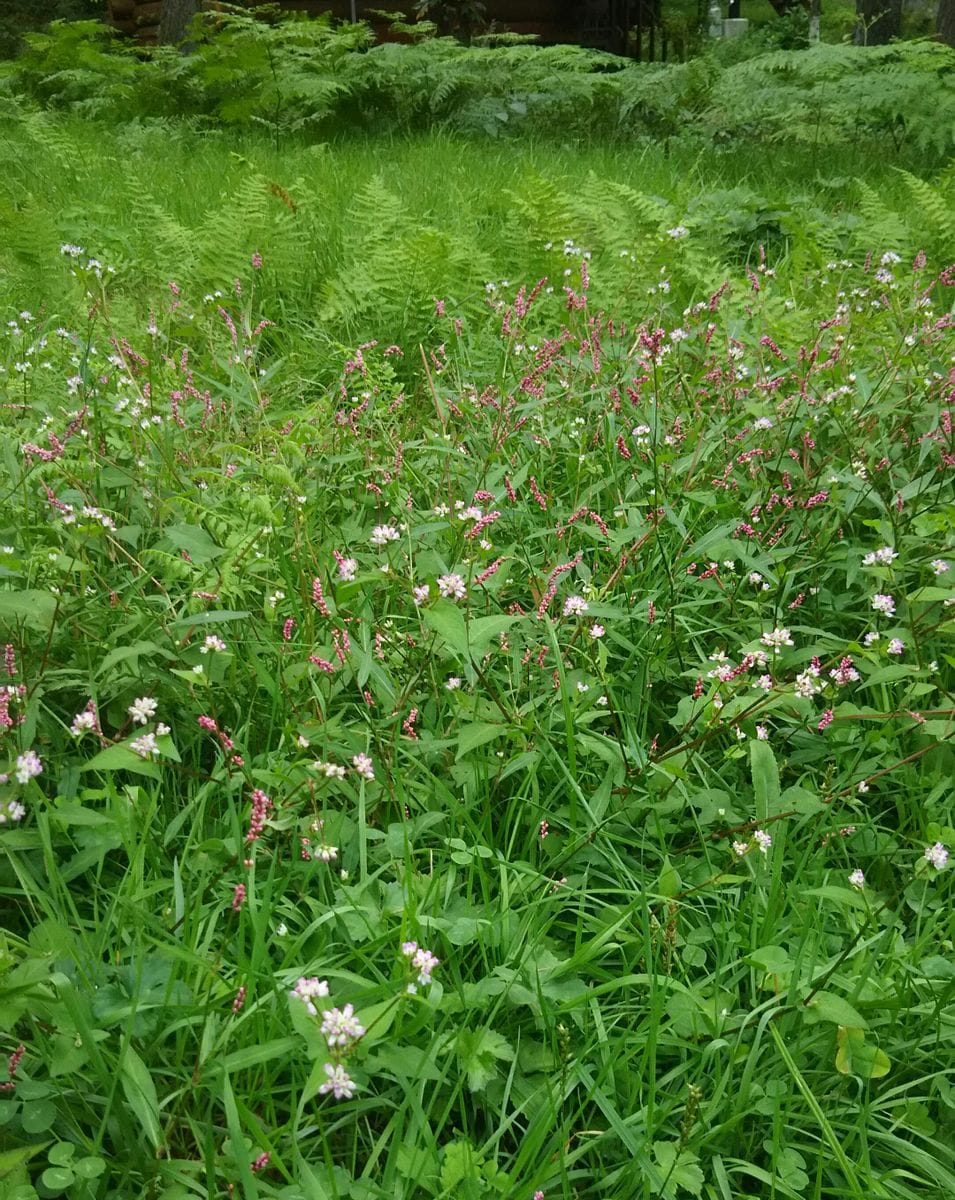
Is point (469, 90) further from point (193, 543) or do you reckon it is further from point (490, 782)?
point (490, 782)

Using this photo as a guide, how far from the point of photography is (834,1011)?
4.41 feet

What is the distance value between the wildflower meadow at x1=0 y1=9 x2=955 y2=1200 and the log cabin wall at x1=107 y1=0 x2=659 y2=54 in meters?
15.9

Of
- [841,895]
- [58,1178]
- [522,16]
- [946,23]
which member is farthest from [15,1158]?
[522,16]

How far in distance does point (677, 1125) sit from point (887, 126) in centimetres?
765

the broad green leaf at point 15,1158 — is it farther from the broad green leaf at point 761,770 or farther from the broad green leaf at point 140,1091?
the broad green leaf at point 761,770

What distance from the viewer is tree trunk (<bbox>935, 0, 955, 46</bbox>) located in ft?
26.7

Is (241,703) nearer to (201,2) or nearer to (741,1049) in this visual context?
(741,1049)

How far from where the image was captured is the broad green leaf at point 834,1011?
1.33 meters

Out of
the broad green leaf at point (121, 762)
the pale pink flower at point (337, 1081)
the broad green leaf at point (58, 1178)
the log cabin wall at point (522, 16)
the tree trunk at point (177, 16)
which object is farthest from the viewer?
the log cabin wall at point (522, 16)

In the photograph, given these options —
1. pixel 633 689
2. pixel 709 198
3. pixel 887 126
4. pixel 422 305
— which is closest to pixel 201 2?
pixel 887 126

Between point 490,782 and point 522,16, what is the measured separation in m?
18.4

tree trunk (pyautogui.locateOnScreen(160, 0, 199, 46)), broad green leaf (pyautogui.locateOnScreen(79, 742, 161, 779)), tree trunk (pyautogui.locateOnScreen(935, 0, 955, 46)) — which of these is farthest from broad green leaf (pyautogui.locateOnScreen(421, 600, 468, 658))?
tree trunk (pyautogui.locateOnScreen(160, 0, 199, 46))

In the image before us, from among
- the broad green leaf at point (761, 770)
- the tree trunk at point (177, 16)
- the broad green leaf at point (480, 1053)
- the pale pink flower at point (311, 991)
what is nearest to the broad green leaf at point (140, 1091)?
the pale pink flower at point (311, 991)

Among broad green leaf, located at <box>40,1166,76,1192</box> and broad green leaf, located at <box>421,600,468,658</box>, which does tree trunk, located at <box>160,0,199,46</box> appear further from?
broad green leaf, located at <box>40,1166,76,1192</box>
